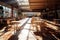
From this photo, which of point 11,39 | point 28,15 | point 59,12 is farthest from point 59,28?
point 28,15

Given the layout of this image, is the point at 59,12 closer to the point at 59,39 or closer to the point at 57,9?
the point at 57,9

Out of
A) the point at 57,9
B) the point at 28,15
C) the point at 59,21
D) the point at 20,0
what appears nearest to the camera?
the point at 59,21

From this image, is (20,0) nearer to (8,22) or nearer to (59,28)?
(8,22)

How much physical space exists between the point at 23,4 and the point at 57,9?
8764 mm

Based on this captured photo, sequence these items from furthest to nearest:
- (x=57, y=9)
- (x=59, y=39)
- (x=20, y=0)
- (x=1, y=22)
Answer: (x=20, y=0) < (x=57, y=9) < (x=1, y=22) < (x=59, y=39)

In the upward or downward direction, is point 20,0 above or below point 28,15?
above

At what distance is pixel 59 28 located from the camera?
287 inches

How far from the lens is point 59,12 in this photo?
37.2 ft

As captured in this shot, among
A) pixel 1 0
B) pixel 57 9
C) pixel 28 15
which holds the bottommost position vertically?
pixel 28 15

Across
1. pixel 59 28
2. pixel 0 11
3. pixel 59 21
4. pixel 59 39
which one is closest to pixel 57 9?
pixel 59 21

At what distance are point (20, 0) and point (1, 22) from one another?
364 inches

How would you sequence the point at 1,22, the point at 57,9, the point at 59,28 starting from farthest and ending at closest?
the point at 57,9 < the point at 1,22 < the point at 59,28

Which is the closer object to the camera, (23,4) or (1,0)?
(1,0)

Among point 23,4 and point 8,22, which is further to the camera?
point 23,4
